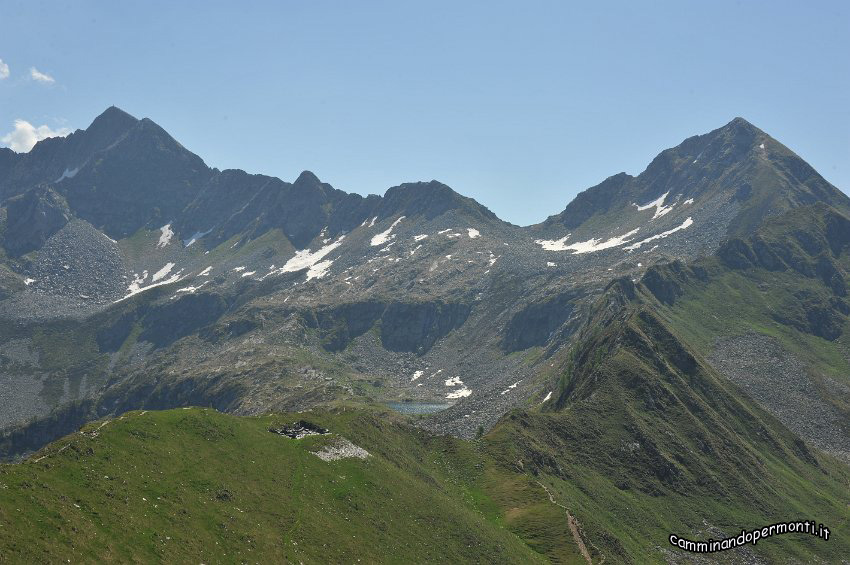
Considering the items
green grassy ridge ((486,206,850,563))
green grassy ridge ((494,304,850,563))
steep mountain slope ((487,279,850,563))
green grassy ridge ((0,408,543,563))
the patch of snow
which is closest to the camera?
green grassy ridge ((0,408,543,563))

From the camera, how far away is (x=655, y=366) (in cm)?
17438

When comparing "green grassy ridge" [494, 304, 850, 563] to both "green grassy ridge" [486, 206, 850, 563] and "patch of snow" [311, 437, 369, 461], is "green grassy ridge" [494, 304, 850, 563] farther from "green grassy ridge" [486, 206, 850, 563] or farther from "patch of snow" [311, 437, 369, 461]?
"patch of snow" [311, 437, 369, 461]

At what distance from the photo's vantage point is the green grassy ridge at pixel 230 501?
173ft

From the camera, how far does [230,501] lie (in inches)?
2751

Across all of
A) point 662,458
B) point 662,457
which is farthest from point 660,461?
point 662,457

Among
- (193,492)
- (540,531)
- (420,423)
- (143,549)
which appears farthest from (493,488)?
(420,423)

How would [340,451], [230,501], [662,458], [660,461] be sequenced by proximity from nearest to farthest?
[230,501] < [340,451] < [660,461] < [662,458]

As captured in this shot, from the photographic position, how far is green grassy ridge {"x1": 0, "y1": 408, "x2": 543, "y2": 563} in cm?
5284

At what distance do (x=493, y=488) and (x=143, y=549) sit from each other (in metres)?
68.7

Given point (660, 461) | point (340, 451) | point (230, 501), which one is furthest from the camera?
point (660, 461)

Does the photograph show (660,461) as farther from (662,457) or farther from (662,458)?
(662,457)

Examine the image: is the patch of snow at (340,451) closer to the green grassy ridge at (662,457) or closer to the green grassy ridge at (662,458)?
the green grassy ridge at (662,458)

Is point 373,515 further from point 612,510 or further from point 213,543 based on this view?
point 612,510

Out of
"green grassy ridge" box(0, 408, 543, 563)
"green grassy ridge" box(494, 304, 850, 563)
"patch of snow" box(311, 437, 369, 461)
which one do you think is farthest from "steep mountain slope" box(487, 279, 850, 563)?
"patch of snow" box(311, 437, 369, 461)
